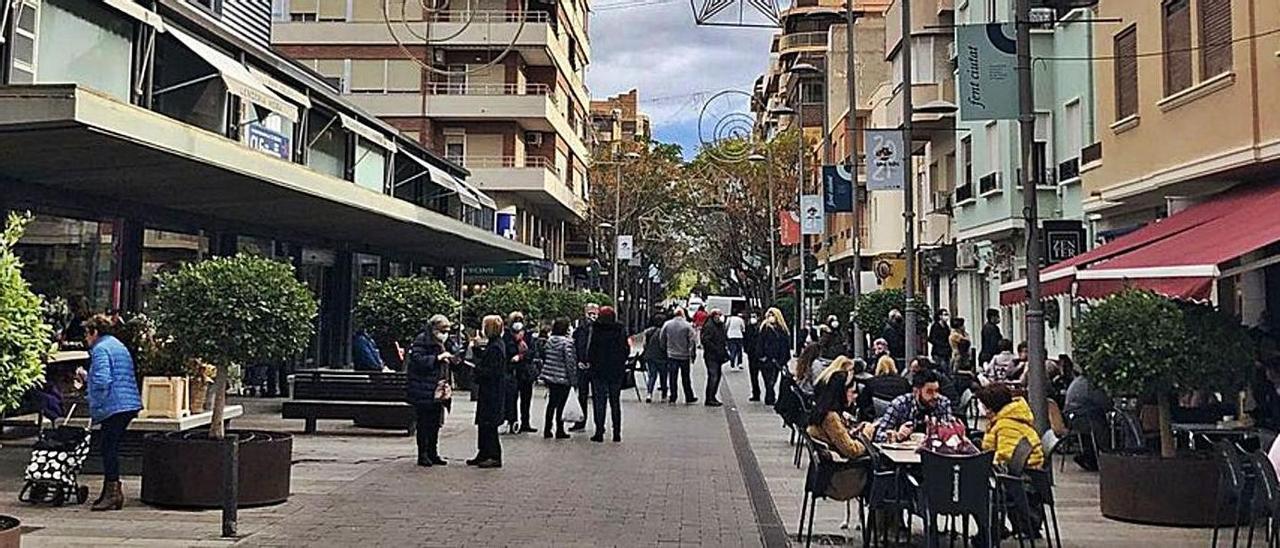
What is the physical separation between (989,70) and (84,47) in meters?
11.9

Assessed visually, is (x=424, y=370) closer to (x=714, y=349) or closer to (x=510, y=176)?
(x=714, y=349)

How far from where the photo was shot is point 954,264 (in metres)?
33.2

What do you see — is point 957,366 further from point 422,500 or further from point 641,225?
point 641,225

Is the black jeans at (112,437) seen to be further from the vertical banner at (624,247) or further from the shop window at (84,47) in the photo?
the vertical banner at (624,247)

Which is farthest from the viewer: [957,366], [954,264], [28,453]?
[954,264]

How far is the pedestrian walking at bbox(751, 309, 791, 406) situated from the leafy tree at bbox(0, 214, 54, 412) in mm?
16968

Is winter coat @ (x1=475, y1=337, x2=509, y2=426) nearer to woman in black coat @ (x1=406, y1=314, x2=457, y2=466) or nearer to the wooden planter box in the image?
woman in black coat @ (x1=406, y1=314, x2=457, y2=466)

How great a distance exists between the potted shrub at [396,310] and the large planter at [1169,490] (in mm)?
14299

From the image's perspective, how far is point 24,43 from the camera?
15.1m

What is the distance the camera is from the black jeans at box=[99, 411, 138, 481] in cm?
1042

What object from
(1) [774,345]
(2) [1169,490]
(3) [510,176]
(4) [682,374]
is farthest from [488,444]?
(3) [510,176]

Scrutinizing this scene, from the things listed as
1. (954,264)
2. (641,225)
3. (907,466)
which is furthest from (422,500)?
(641,225)

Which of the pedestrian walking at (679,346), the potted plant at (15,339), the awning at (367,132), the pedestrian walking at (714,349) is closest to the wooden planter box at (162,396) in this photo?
the potted plant at (15,339)

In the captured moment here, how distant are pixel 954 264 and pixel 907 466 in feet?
83.0
